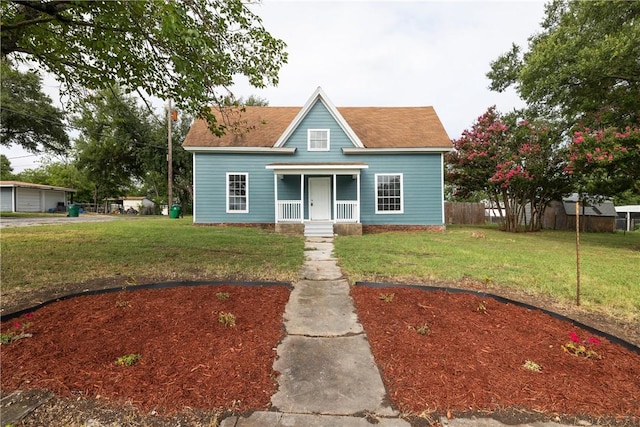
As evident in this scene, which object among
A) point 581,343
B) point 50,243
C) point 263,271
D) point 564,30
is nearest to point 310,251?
point 263,271

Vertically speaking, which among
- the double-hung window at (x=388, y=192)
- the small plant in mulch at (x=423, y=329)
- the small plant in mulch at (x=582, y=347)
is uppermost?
the double-hung window at (x=388, y=192)

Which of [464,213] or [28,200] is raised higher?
[28,200]

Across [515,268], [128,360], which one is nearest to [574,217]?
[515,268]

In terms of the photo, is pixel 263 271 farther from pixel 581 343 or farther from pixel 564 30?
pixel 564 30

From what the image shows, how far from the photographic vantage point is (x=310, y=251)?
26.4 ft

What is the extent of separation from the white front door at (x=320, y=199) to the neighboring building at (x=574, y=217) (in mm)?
14124

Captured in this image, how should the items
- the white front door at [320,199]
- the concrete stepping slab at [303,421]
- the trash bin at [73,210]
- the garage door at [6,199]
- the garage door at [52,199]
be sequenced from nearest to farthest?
1. the concrete stepping slab at [303,421]
2. the white front door at [320,199]
3. the trash bin at [73,210]
4. the garage door at [6,199]
5. the garage door at [52,199]

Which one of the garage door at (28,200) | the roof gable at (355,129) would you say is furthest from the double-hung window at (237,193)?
the garage door at (28,200)

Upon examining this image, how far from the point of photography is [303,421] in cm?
195

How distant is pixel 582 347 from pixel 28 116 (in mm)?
29960

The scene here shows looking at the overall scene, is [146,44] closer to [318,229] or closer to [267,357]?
[267,357]

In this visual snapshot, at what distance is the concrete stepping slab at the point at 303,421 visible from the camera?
191cm

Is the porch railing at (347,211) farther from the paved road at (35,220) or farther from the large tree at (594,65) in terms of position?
the paved road at (35,220)

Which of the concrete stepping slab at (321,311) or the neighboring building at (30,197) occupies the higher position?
the neighboring building at (30,197)
